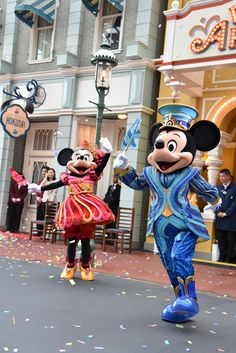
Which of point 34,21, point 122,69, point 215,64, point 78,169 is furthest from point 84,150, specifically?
point 34,21

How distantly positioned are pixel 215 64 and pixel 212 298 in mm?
4455

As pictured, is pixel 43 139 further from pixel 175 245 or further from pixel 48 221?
pixel 175 245

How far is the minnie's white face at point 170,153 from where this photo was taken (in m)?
4.30

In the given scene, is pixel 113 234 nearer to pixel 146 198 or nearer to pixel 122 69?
pixel 146 198

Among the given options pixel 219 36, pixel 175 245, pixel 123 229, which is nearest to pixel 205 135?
pixel 175 245

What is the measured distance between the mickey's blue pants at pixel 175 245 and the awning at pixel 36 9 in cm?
985

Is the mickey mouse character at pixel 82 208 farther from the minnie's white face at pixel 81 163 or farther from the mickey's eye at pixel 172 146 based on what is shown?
the mickey's eye at pixel 172 146

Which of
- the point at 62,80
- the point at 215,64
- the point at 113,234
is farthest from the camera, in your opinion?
the point at 62,80

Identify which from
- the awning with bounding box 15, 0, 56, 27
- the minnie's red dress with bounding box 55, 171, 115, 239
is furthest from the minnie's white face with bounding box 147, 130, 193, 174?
the awning with bounding box 15, 0, 56, 27

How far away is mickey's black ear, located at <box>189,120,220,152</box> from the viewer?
4.62 metres

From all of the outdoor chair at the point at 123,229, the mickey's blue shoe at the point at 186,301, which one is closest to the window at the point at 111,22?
the outdoor chair at the point at 123,229

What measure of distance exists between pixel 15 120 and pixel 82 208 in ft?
20.8

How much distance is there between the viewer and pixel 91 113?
39.7 ft

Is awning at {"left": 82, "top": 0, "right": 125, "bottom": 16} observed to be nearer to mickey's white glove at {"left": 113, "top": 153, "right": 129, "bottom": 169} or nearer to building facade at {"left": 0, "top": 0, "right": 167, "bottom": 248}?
building facade at {"left": 0, "top": 0, "right": 167, "bottom": 248}
